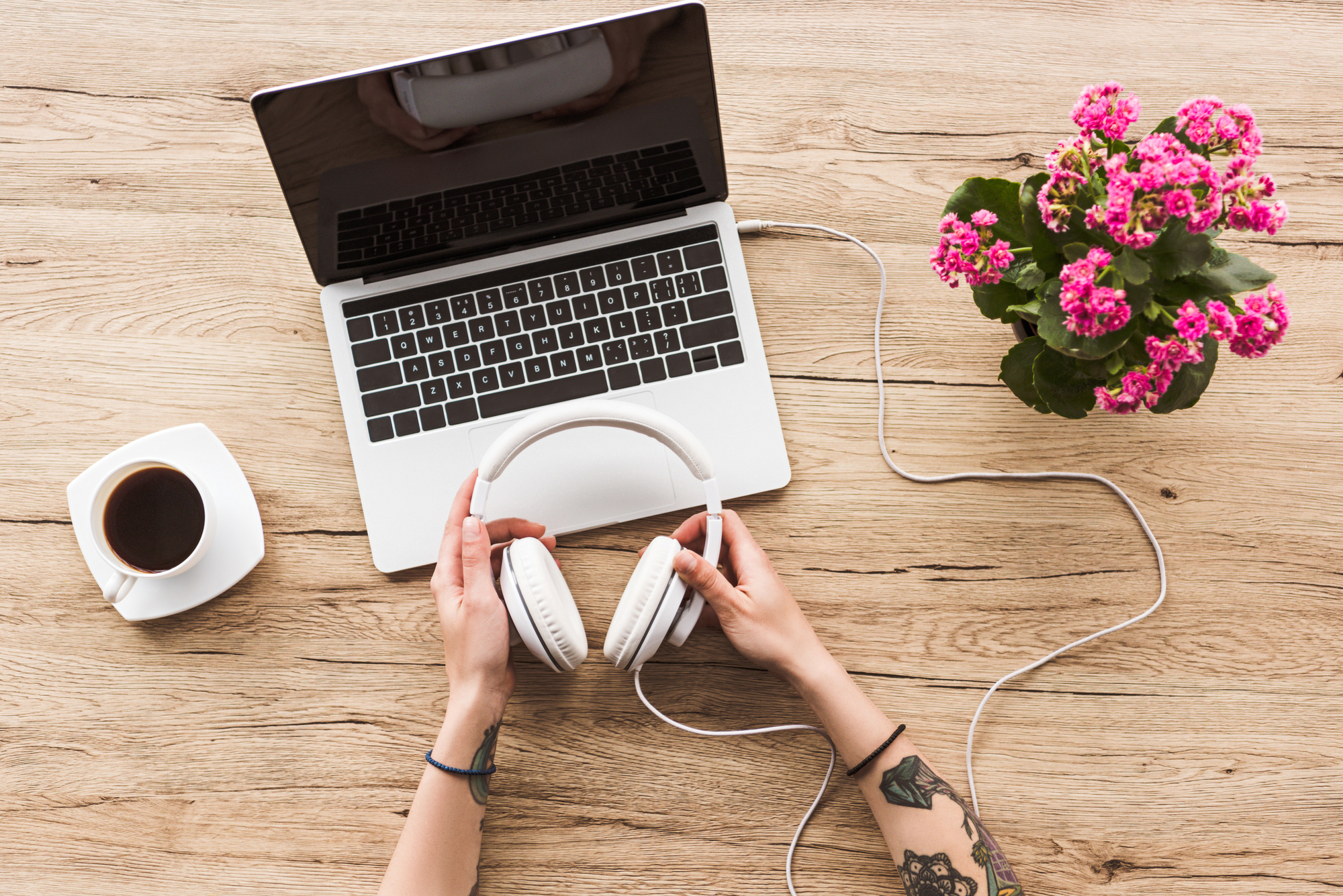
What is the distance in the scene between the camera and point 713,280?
3.03 ft

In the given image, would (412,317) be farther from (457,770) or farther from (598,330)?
(457,770)

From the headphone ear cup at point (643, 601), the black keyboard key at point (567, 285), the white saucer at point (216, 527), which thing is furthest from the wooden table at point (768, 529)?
the black keyboard key at point (567, 285)

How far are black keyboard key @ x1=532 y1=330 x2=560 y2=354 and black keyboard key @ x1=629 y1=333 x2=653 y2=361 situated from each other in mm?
90

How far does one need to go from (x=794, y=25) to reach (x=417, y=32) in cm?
49

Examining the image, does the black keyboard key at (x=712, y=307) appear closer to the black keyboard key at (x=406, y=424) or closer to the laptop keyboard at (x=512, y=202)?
the laptop keyboard at (x=512, y=202)

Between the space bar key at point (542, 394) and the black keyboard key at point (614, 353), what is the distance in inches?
0.7

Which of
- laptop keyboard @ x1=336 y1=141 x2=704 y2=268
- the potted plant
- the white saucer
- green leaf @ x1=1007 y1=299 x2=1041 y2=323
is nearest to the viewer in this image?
the potted plant

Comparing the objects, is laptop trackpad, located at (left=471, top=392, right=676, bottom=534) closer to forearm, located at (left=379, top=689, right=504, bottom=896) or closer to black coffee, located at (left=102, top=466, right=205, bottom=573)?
forearm, located at (left=379, top=689, right=504, bottom=896)

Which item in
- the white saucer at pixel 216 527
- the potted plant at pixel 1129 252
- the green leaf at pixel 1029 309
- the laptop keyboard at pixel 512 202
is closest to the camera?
the potted plant at pixel 1129 252

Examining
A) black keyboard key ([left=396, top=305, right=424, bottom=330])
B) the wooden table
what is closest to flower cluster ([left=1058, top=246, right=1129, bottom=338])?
the wooden table

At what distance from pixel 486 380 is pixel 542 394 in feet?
0.23

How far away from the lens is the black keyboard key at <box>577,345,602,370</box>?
920 millimetres

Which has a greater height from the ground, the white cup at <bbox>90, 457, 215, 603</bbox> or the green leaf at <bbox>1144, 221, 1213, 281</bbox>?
the green leaf at <bbox>1144, 221, 1213, 281</bbox>

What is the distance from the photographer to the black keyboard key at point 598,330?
922mm
